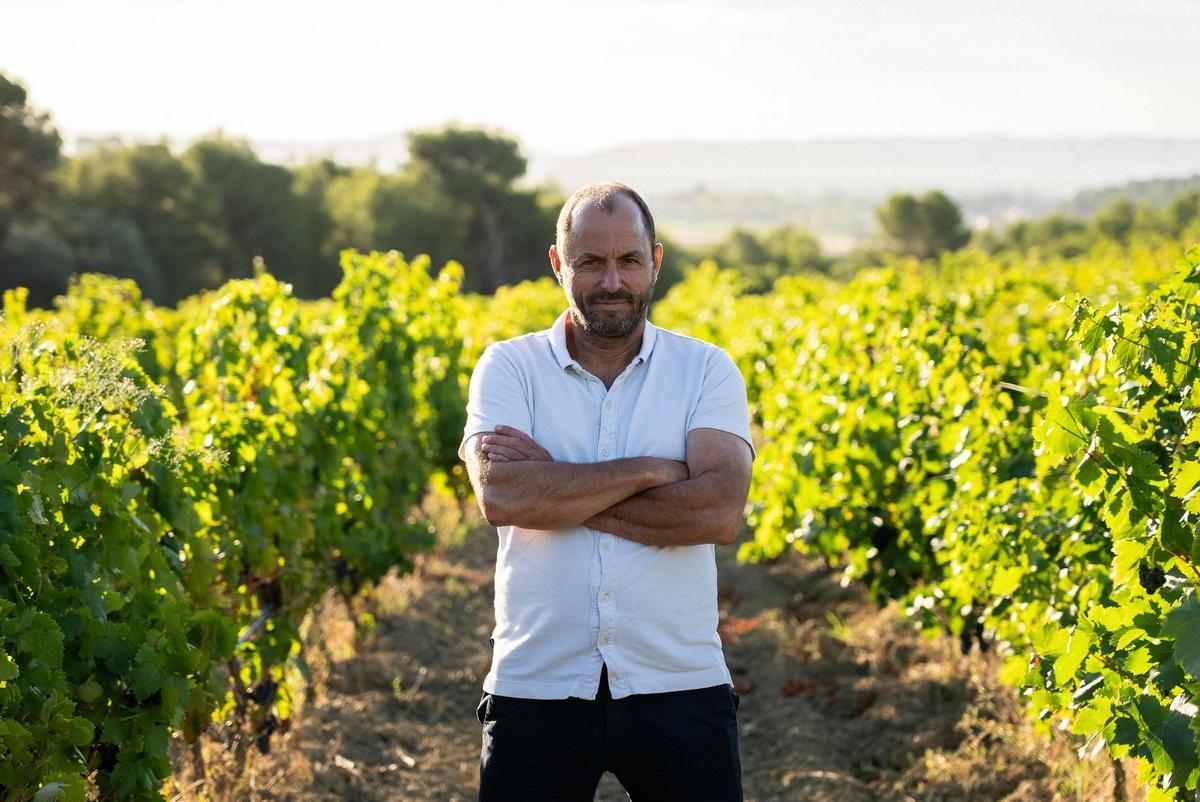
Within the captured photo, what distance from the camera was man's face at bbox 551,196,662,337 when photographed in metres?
2.51

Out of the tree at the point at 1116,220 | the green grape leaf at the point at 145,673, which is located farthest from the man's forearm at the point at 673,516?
the tree at the point at 1116,220

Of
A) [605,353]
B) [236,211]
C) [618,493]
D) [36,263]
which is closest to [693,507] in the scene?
[618,493]

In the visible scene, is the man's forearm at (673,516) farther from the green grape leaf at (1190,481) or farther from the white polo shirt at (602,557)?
the green grape leaf at (1190,481)

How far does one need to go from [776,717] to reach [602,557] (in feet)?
10.6

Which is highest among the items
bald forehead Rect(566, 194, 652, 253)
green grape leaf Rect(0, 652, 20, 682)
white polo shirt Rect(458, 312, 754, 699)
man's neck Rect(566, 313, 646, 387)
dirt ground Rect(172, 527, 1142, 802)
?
bald forehead Rect(566, 194, 652, 253)

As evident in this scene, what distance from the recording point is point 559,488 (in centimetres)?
244

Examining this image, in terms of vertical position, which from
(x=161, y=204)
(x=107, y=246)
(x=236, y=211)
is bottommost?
(x=107, y=246)

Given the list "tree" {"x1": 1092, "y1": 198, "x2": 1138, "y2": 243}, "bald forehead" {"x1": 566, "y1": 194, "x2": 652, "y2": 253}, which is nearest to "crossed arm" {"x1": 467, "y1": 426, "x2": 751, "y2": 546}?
"bald forehead" {"x1": 566, "y1": 194, "x2": 652, "y2": 253}

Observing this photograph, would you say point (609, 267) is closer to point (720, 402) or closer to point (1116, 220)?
point (720, 402)

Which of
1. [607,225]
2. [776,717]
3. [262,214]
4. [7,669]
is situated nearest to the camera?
[7,669]

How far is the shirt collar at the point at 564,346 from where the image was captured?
8.51 ft

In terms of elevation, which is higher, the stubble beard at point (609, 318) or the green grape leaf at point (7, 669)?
the stubble beard at point (609, 318)

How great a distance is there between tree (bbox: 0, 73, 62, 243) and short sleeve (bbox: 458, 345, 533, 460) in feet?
111

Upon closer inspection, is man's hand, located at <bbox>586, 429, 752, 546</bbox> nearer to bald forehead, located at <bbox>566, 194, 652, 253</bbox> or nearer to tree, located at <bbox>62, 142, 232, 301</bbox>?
bald forehead, located at <bbox>566, 194, 652, 253</bbox>
